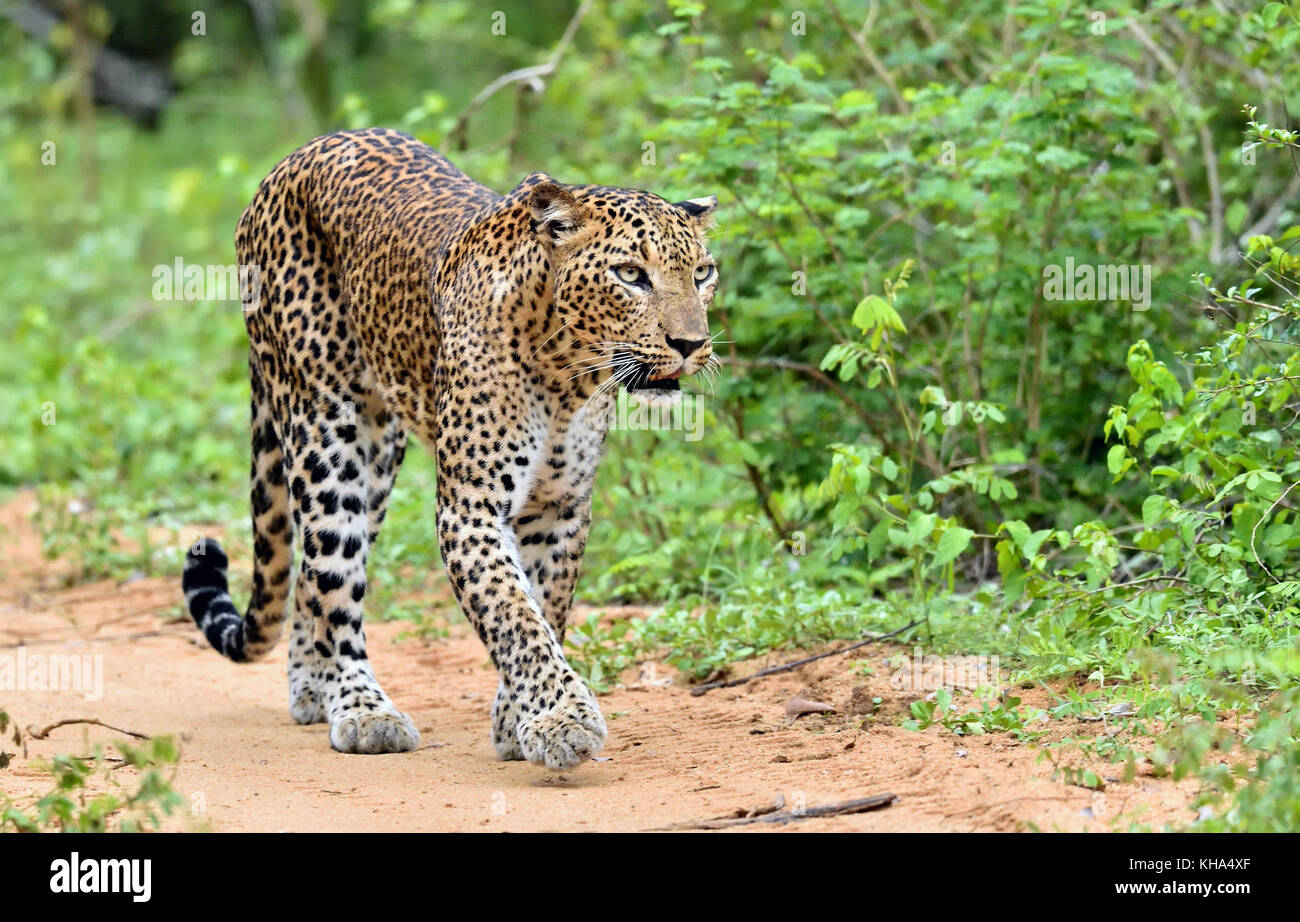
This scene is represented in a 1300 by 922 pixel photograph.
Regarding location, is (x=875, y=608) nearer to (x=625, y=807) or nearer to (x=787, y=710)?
(x=787, y=710)

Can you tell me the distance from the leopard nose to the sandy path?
132cm

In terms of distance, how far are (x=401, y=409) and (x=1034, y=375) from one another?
124 inches

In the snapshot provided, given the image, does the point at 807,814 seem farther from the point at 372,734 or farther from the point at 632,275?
the point at 372,734

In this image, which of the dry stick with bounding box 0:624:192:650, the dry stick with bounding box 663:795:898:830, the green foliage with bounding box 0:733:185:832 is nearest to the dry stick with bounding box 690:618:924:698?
the dry stick with bounding box 663:795:898:830

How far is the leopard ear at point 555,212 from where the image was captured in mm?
5238

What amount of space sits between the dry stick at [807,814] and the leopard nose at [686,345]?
4.99 feet

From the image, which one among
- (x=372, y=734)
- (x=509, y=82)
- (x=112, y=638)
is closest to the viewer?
(x=372, y=734)

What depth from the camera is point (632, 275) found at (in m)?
5.17

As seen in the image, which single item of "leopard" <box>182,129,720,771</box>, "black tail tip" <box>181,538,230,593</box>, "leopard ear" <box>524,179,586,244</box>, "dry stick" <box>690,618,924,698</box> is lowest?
"dry stick" <box>690,618,924,698</box>

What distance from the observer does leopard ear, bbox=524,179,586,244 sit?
524cm

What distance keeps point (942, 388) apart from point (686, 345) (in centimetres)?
234

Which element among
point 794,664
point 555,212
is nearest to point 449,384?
point 555,212

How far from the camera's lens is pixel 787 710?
5.56 metres

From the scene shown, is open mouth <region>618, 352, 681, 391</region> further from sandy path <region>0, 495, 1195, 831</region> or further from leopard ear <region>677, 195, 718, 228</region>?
sandy path <region>0, 495, 1195, 831</region>
